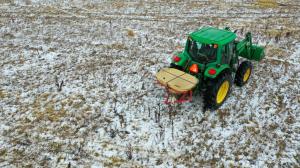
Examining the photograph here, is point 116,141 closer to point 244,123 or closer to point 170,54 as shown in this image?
point 244,123

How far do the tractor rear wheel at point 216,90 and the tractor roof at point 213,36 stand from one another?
3.40 ft

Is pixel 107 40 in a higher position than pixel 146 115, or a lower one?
higher

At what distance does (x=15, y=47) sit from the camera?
44.0 ft

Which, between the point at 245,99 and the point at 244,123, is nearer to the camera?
the point at 244,123

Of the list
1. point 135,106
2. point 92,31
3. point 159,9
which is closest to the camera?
point 135,106

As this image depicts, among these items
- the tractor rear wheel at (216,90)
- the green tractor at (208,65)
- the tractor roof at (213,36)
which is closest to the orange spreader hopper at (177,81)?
the green tractor at (208,65)

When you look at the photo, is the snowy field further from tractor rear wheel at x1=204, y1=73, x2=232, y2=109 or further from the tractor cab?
the tractor cab

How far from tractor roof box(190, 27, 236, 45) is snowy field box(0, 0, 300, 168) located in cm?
197

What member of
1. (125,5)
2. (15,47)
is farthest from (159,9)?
(15,47)

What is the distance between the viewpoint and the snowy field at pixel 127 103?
24.3ft

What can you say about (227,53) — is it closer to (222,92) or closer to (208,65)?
(208,65)

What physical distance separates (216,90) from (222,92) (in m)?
0.89

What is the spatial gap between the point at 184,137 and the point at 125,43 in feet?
23.7

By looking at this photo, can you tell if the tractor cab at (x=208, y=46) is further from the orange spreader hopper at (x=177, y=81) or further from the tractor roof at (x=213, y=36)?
the orange spreader hopper at (x=177, y=81)
